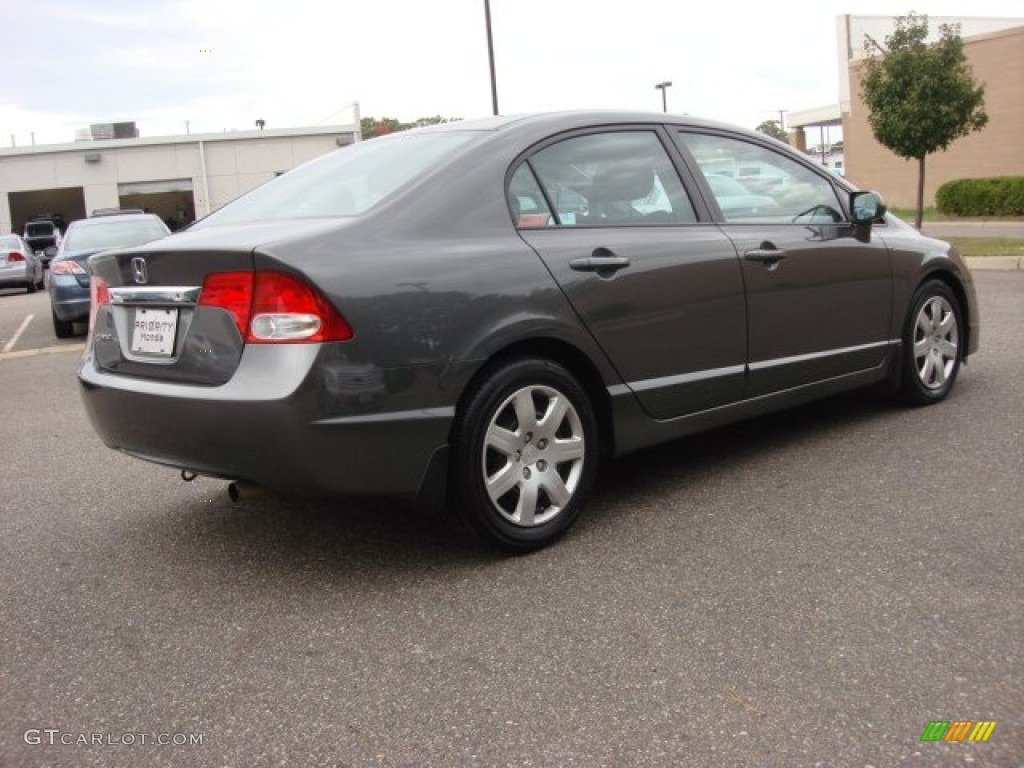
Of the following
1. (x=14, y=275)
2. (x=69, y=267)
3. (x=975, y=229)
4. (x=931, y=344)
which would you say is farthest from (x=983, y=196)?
(x=14, y=275)

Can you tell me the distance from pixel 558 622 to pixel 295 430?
1.01 meters

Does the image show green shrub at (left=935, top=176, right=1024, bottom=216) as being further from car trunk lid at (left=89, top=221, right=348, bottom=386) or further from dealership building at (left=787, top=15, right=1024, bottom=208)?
car trunk lid at (left=89, top=221, right=348, bottom=386)

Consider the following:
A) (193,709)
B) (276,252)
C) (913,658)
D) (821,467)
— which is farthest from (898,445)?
(193,709)

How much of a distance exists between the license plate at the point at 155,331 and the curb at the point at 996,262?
11991 mm

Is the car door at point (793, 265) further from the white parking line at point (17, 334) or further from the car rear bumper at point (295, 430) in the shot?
the white parking line at point (17, 334)

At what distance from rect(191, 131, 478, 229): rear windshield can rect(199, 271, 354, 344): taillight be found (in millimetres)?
499

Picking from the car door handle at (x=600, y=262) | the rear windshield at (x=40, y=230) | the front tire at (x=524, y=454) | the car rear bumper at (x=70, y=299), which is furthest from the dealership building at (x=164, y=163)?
the front tire at (x=524, y=454)

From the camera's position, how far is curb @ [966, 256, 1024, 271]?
1313 centimetres

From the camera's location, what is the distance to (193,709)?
2760mm

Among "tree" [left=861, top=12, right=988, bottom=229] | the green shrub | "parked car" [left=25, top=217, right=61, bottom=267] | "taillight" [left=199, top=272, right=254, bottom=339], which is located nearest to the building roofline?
"parked car" [left=25, top=217, right=61, bottom=267]

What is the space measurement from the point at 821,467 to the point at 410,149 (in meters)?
2.30

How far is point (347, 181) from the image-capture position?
414 cm

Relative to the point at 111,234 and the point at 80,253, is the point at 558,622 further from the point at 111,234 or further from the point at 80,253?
the point at 111,234

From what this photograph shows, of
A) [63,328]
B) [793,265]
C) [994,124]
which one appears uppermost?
[994,124]
